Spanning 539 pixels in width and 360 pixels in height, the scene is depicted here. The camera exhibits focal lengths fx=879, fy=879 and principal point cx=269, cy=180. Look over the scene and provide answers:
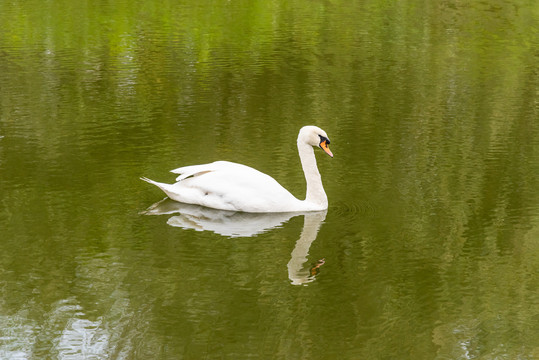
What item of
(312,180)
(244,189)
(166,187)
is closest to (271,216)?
(244,189)

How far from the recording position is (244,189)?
7.98 m

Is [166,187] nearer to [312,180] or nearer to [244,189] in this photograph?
[244,189]

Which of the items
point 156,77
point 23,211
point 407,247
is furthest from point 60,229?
point 156,77

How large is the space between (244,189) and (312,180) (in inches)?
25.5

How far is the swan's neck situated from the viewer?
8031 millimetres

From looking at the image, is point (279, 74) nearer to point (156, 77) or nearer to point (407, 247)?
point (156, 77)

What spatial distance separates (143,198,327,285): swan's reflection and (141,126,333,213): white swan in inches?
2.3

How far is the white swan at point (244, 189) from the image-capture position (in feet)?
26.0

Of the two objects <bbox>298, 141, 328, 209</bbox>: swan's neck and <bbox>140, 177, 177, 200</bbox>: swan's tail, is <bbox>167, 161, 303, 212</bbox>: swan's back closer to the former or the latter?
<bbox>140, 177, 177, 200</bbox>: swan's tail

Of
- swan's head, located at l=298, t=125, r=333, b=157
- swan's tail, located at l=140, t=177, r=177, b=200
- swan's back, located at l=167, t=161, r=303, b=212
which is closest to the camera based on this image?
swan's back, located at l=167, t=161, r=303, b=212

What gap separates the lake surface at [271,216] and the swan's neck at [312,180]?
0.13m

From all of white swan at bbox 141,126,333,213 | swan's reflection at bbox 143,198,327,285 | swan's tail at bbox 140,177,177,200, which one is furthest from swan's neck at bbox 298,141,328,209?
swan's tail at bbox 140,177,177,200

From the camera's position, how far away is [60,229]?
7527 millimetres

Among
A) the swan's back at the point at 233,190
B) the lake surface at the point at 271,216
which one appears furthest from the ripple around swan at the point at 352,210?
the swan's back at the point at 233,190
